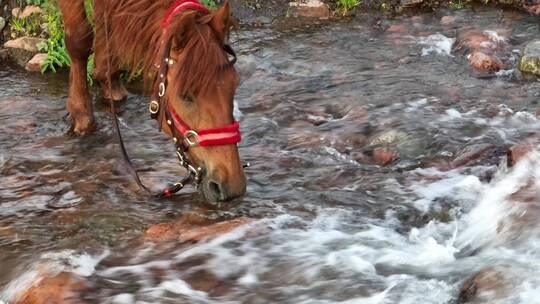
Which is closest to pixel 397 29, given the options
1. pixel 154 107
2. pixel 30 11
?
pixel 30 11

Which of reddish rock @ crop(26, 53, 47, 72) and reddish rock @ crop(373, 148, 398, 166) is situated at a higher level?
reddish rock @ crop(26, 53, 47, 72)

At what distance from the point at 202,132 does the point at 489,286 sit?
5.59 feet

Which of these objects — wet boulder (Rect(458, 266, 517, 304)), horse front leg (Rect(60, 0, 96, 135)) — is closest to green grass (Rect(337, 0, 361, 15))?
horse front leg (Rect(60, 0, 96, 135))

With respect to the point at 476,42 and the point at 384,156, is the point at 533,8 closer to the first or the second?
the point at 476,42

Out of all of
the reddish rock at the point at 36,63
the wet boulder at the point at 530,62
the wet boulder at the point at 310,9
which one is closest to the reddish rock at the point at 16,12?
the reddish rock at the point at 36,63

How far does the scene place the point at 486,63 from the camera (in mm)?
6773

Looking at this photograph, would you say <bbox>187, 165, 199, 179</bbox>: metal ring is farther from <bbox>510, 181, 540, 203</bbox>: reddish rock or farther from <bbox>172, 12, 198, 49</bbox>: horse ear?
<bbox>510, 181, 540, 203</bbox>: reddish rock

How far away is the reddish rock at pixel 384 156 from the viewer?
4.87m

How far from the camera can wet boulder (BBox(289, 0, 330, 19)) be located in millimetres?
8891

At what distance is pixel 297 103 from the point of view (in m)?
6.16

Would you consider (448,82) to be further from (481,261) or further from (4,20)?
(4,20)

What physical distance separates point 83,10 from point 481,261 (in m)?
3.50

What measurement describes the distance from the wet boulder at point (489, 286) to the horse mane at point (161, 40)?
1723mm

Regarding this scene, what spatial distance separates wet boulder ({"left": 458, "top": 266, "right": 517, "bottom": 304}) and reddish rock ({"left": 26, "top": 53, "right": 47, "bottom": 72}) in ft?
18.4
